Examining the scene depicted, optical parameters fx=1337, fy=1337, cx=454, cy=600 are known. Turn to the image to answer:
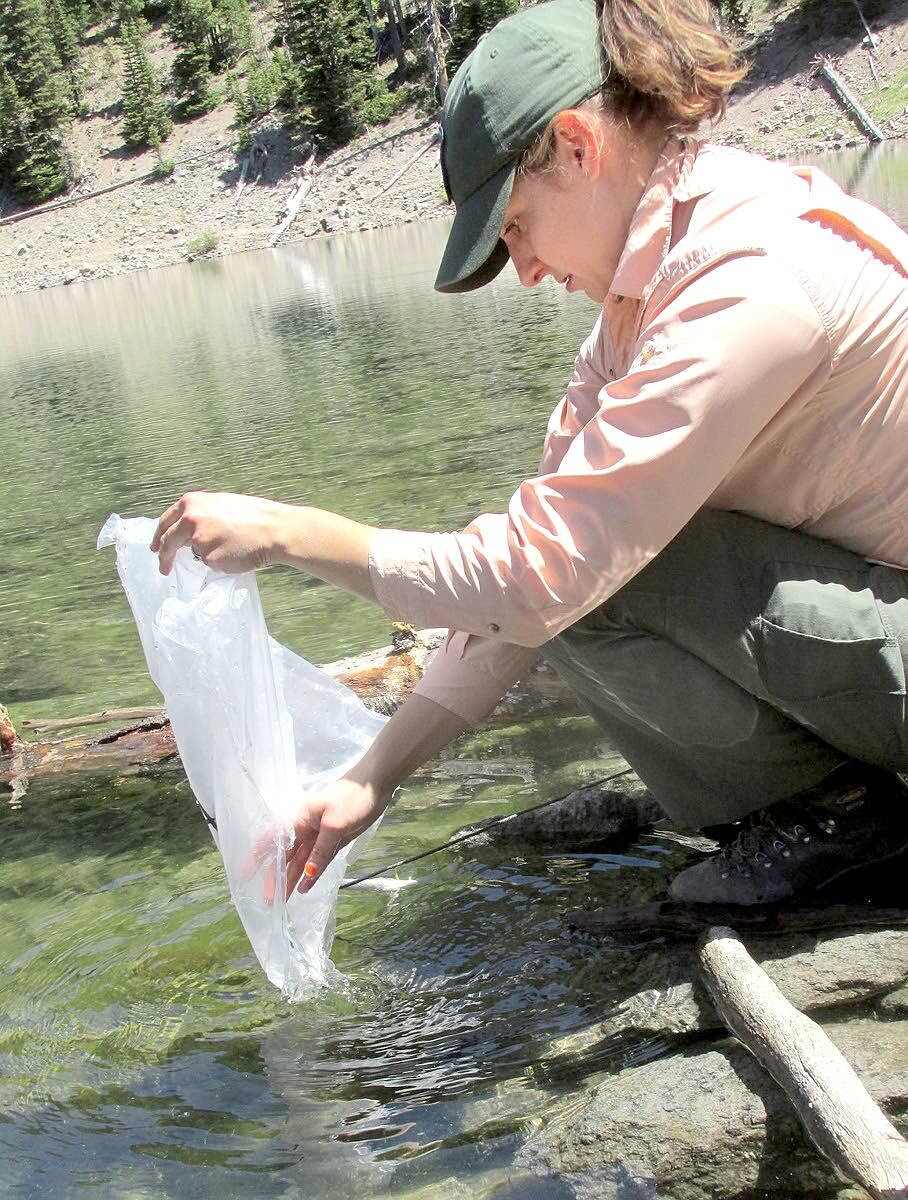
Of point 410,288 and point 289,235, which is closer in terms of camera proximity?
point 410,288

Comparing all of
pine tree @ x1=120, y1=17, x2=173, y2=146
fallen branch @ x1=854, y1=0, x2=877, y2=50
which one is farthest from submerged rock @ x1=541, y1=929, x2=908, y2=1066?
pine tree @ x1=120, y1=17, x2=173, y2=146

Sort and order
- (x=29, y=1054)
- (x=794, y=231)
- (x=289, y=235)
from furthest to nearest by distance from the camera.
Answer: (x=289, y=235) < (x=29, y=1054) < (x=794, y=231)

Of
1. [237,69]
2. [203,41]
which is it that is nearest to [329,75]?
[237,69]

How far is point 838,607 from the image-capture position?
2.15 m

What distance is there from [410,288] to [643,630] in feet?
66.6

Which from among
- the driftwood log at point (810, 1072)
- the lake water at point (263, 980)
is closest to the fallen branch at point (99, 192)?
the lake water at point (263, 980)

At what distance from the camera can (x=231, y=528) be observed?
220cm

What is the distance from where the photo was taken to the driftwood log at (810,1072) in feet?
5.55

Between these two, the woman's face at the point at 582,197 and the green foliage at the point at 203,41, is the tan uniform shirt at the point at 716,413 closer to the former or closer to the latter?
the woman's face at the point at 582,197

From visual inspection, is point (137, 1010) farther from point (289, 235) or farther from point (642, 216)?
point (289, 235)

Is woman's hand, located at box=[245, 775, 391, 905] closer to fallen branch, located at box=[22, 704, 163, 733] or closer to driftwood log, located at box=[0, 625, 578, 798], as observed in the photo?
driftwood log, located at box=[0, 625, 578, 798]

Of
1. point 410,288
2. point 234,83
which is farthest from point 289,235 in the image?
point 410,288

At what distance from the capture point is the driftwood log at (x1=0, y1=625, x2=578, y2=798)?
4152 mm

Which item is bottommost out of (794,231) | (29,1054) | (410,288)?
(410,288)
